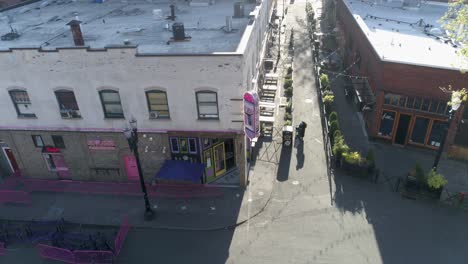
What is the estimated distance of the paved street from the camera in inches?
637

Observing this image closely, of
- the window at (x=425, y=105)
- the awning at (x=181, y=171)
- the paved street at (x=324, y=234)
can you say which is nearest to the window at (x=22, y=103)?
the paved street at (x=324, y=234)

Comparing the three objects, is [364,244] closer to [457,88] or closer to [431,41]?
[457,88]

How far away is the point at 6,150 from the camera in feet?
72.7

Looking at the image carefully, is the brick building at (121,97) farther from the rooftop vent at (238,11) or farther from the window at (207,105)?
the rooftop vent at (238,11)

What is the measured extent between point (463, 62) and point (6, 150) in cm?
2885

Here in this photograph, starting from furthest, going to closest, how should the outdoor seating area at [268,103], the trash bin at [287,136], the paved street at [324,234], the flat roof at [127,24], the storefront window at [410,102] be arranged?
the outdoor seating area at [268,103] → the trash bin at [287,136] → the storefront window at [410,102] → the flat roof at [127,24] → the paved street at [324,234]

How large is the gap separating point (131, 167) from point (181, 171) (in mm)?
3782

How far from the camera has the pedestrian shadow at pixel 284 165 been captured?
21.7 meters

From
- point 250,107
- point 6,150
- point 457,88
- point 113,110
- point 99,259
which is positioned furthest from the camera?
point 6,150

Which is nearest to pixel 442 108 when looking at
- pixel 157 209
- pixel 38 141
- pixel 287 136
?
pixel 287 136

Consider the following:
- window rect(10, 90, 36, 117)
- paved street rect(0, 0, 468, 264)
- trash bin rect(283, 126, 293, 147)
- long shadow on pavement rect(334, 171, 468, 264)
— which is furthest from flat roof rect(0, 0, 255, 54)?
long shadow on pavement rect(334, 171, 468, 264)

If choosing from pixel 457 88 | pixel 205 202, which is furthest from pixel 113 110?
pixel 457 88

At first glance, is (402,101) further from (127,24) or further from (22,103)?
(22,103)

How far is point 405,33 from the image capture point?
28172mm
